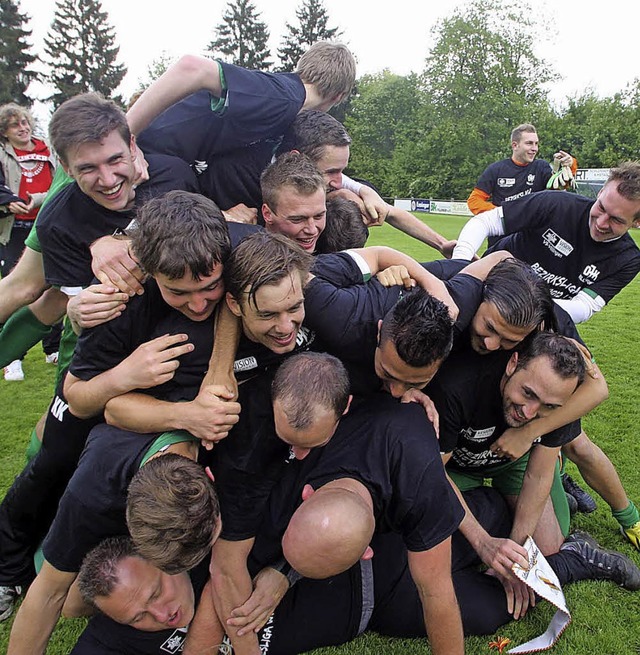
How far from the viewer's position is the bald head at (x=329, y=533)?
2.35 m

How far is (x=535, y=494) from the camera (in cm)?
312

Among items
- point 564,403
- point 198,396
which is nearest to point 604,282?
point 564,403

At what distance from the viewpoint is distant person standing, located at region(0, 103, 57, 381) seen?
20.4 feet

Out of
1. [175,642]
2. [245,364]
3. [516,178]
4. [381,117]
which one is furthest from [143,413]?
[381,117]

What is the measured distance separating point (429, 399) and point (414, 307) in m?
0.67

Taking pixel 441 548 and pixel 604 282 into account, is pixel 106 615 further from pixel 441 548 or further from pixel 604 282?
pixel 604 282

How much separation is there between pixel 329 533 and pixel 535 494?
1.40m

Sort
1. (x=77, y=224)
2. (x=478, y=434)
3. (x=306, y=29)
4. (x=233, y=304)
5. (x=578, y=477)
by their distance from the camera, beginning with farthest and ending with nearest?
(x=306, y=29) → (x=578, y=477) → (x=478, y=434) → (x=77, y=224) → (x=233, y=304)

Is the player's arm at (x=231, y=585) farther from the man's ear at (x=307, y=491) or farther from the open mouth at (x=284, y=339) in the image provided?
the open mouth at (x=284, y=339)

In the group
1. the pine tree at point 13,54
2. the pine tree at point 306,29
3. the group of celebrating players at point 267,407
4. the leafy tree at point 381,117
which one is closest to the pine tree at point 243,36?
the pine tree at point 306,29

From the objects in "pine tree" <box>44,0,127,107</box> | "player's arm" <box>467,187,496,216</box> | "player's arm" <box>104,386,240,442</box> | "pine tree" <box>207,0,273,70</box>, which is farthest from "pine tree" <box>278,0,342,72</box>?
"player's arm" <box>104,386,240,442</box>

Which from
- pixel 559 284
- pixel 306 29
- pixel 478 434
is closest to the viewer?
pixel 478 434

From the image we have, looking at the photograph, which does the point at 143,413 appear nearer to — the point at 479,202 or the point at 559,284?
the point at 559,284

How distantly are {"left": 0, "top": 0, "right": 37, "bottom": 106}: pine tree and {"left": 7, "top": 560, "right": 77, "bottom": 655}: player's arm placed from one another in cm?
4310
